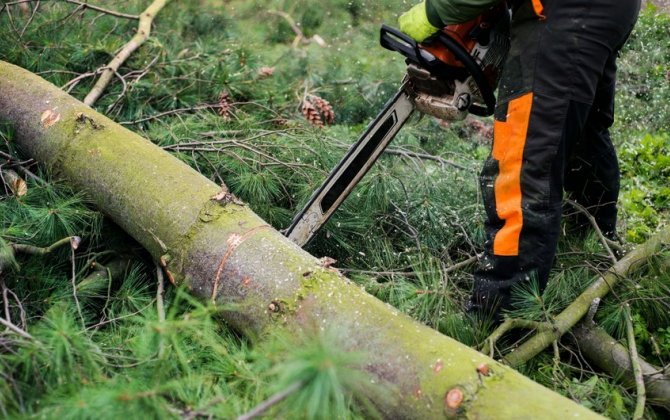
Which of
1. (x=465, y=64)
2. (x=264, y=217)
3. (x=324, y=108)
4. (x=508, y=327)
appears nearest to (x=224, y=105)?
(x=324, y=108)

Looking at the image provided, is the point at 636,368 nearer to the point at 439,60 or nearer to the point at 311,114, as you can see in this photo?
the point at 439,60

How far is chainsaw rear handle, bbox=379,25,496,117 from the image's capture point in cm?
218

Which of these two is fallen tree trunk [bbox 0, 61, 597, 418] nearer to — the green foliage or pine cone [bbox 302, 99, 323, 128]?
pine cone [bbox 302, 99, 323, 128]

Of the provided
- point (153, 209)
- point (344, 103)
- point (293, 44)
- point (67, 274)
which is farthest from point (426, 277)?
point (293, 44)

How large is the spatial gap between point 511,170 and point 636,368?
706mm

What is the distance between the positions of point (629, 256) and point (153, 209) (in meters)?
1.67

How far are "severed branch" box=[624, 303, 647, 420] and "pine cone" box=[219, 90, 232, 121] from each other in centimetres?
202

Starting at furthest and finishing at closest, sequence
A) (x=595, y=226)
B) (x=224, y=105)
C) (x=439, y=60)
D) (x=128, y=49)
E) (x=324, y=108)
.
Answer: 1. (x=324, y=108)
2. (x=128, y=49)
3. (x=224, y=105)
4. (x=595, y=226)
5. (x=439, y=60)

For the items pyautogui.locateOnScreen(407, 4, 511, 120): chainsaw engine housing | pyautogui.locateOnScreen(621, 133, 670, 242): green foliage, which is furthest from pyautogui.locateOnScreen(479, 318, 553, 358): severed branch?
pyautogui.locateOnScreen(621, 133, 670, 242): green foliage

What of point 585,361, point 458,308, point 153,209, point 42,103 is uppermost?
point 42,103

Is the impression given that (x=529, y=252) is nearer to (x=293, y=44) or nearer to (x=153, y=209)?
(x=153, y=209)

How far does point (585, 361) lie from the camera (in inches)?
81.2

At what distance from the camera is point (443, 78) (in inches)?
88.7

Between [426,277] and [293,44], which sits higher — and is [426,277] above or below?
below
